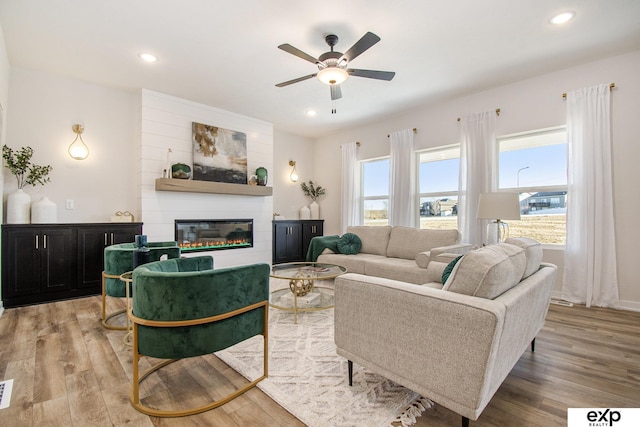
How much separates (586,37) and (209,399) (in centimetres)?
457

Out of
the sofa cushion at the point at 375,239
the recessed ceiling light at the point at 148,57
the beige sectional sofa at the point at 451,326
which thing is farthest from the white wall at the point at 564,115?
the recessed ceiling light at the point at 148,57

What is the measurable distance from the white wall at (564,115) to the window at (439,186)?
237 millimetres

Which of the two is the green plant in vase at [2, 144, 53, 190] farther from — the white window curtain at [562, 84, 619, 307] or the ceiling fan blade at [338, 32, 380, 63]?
the white window curtain at [562, 84, 619, 307]

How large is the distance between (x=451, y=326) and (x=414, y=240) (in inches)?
120

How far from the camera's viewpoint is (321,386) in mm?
1779

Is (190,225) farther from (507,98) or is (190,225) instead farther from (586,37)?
(586,37)

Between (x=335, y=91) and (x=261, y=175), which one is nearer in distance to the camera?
(x=335, y=91)

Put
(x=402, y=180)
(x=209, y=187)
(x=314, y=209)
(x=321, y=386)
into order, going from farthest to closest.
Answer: (x=314, y=209) < (x=402, y=180) < (x=209, y=187) < (x=321, y=386)

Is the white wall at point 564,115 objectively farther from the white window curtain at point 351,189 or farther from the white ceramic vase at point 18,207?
the white ceramic vase at point 18,207

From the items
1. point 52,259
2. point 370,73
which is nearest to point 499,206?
point 370,73

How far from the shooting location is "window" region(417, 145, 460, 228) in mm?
4773

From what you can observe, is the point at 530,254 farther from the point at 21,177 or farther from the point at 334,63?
the point at 21,177

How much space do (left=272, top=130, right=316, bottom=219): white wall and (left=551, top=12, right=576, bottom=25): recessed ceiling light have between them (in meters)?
4.73

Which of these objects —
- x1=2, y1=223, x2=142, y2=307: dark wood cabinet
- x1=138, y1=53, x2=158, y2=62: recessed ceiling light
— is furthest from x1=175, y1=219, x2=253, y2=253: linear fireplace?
x1=138, y1=53, x2=158, y2=62: recessed ceiling light
